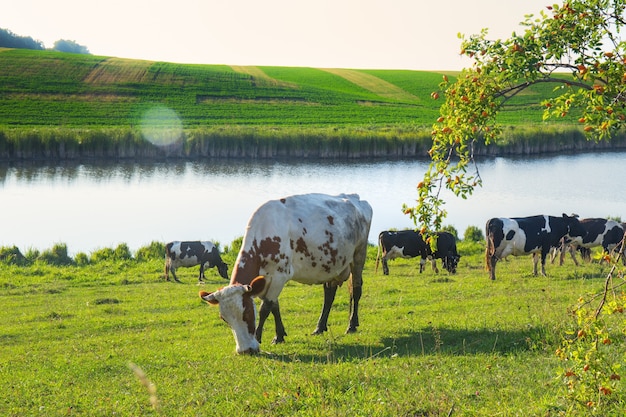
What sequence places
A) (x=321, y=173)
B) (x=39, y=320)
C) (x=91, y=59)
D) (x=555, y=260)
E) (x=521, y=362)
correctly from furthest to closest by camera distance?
(x=91, y=59)
(x=321, y=173)
(x=555, y=260)
(x=39, y=320)
(x=521, y=362)

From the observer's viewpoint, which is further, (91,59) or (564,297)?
(91,59)

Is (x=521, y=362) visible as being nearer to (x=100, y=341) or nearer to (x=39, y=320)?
(x=100, y=341)

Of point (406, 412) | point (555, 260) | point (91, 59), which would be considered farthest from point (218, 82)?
point (406, 412)

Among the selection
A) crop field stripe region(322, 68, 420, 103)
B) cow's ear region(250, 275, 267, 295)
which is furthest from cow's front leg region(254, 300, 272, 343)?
crop field stripe region(322, 68, 420, 103)

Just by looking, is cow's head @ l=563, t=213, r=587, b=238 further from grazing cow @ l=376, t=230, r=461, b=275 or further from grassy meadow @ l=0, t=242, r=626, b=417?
grazing cow @ l=376, t=230, r=461, b=275

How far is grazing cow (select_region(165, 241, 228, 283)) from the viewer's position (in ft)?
73.7

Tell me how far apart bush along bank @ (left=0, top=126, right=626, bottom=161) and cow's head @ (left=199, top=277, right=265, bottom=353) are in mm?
45078

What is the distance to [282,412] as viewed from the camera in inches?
308

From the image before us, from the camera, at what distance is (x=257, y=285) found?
10.9 m

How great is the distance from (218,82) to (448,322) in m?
88.9

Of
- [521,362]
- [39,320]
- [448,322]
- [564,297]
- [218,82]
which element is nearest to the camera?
[521,362]

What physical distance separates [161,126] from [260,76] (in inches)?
1708

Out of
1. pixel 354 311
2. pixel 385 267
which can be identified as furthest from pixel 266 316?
pixel 385 267

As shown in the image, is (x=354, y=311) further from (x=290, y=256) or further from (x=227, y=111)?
(x=227, y=111)
